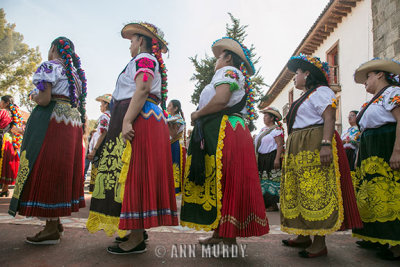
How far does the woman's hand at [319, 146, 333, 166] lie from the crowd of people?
0.01 m

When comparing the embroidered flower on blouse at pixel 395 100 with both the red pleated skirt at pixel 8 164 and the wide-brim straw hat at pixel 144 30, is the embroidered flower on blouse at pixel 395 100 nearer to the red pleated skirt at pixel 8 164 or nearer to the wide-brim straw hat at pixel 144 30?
the wide-brim straw hat at pixel 144 30

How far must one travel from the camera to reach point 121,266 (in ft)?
7.70

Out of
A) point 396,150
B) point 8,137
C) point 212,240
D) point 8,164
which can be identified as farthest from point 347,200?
point 8,137

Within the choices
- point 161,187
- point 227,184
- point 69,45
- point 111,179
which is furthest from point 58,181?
point 227,184

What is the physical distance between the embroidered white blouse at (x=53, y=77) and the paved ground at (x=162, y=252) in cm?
157

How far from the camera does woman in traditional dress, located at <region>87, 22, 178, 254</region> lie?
2.51 meters

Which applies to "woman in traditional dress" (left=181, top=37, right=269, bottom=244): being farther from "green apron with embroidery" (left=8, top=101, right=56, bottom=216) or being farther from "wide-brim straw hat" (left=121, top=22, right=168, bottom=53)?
"green apron with embroidery" (left=8, top=101, right=56, bottom=216)

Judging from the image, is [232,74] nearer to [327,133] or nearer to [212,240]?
[327,133]

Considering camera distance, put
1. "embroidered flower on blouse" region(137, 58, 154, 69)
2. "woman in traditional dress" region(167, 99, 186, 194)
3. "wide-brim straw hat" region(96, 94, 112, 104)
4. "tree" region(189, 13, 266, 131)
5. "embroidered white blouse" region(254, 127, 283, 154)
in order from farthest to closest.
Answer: "tree" region(189, 13, 266, 131), "embroidered white blouse" region(254, 127, 283, 154), "wide-brim straw hat" region(96, 94, 112, 104), "woman in traditional dress" region(167, 99, 186, 194), "embroidered flower on blouse" region(137, 58, 154, 69)

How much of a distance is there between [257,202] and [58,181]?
2.00m

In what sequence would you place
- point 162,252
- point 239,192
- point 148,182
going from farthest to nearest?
1. point 162,252
2. point 239,192
3. point 148,182

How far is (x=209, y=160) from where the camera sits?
9.41 feet

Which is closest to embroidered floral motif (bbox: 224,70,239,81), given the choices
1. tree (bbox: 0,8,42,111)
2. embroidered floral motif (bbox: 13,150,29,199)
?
Answer: embroidered floral motif (bbox: 13,150,29,199)

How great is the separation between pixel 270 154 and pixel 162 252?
4219 mm
